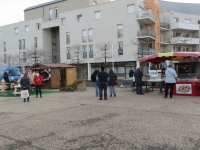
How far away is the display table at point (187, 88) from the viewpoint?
11.5 m

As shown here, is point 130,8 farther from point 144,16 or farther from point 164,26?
point 164,26

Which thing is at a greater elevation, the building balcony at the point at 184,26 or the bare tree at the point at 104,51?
the building balcony at the point at 184,26

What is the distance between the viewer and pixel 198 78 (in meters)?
11.7

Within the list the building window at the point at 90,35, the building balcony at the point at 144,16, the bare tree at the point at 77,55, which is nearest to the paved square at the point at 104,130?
the building balcony at the point at 144,16

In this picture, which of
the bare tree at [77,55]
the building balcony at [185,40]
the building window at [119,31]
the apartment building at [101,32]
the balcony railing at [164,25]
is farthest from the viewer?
the balcony railing at [164,25]

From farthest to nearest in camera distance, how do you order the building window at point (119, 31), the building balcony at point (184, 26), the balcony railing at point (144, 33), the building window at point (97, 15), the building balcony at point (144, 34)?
1. the building balcony at point (184, 26)
2. the building window at point (97, 15)
3. the building window at point (119, 31)
4. the balcony railing at point (144, 33)
5. the building balcony at point (144, 34)

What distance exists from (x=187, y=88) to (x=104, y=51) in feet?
81.9

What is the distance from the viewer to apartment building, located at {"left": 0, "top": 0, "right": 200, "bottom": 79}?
33.9 metres

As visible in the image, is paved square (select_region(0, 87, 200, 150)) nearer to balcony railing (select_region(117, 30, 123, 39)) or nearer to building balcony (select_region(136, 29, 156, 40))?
building balcony (select_region(136, 29, 156, 40))

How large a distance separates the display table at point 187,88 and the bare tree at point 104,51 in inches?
908

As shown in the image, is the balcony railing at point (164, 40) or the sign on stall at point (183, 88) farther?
the balcony railing at point (164, 40)

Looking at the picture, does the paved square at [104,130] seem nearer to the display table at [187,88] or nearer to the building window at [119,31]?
the display table at [187,88]

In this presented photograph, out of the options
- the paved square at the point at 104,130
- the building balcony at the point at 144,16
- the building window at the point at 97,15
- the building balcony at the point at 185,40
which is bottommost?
the paved square at the point at 104,130

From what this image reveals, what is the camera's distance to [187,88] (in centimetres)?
1177
